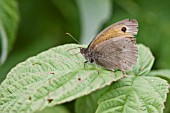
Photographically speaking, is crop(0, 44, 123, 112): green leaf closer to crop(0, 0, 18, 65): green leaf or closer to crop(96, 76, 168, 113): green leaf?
crop(96, 76, 168, 113): green leaf

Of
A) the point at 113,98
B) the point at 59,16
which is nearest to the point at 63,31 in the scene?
the point at 59,16

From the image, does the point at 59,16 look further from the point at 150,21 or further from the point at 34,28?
the point at 150,21

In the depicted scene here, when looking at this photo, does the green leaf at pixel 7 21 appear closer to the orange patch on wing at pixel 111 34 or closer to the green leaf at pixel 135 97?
the orange patch on wing at pixel 111 34

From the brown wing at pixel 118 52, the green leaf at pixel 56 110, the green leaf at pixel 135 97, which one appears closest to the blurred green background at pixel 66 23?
the green leaf at pixel 56 110

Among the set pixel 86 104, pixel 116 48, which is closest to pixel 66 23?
pixel 86 104

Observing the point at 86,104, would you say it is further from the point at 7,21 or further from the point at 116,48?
the point at 7,21
